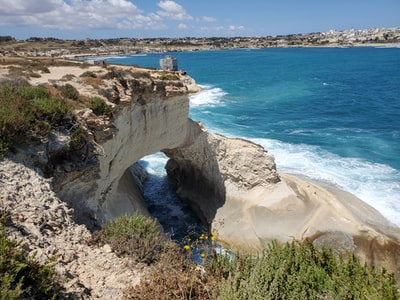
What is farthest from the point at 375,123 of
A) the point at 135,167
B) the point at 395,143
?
the point at 135,167

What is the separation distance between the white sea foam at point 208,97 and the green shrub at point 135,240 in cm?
4114

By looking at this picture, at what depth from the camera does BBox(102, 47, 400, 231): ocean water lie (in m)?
23.5

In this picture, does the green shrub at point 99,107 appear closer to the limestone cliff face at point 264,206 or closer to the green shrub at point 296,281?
the limestone cliff face at point 264,206

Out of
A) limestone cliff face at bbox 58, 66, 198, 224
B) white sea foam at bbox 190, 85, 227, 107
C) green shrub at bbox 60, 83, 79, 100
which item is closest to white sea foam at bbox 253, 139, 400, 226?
limestone cliff face at bbox 58, 66, 198, 224

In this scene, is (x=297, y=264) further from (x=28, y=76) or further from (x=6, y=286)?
(x=28, y=76)

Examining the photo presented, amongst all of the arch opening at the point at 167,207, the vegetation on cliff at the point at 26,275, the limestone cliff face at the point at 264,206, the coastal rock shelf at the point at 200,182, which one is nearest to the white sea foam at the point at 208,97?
the arch opening at the point at 167,207

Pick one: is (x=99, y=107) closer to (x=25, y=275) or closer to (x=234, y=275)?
(x=25, y=275)

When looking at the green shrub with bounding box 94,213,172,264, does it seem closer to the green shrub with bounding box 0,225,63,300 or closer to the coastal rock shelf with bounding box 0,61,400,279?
the green shrub with bounding box 0,225,63,300

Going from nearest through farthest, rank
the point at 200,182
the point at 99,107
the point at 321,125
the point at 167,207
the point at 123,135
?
the point at 99,107, the point at 123,135, the point at 167,207, the point at 200,182, the point at 321,125

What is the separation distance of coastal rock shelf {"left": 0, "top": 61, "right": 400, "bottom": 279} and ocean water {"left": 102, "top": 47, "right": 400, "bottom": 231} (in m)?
2.56

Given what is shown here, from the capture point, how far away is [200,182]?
22.0 meters

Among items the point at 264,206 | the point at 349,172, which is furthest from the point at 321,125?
the point at 264,206

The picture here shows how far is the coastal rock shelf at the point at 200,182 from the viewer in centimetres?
1243

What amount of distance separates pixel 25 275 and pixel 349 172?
23720 mm
